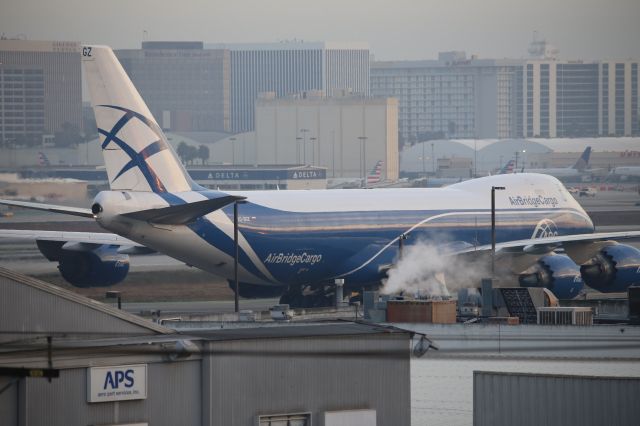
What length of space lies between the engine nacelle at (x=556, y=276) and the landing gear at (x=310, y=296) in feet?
26.8

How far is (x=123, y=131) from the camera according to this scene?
185ft

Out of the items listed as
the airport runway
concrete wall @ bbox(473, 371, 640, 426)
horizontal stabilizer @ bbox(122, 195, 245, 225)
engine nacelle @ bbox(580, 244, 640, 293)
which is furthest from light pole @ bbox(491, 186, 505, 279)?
concrete wall @ bbox(473, 371, 640, 426)

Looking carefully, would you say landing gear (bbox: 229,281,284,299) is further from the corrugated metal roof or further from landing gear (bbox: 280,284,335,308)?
the corrugated metal roof

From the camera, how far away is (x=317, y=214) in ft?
201

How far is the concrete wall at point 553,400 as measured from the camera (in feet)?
109

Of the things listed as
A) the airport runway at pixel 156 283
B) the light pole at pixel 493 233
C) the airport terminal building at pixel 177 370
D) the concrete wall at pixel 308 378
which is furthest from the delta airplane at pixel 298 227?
the airport terminal building at pixel 177 370

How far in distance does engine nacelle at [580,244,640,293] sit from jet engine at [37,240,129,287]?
797 inches

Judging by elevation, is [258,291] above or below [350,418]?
above

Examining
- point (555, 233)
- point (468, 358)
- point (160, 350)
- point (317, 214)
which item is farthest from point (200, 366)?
point (555, 233)

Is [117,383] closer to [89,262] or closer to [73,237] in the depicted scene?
[73,237]

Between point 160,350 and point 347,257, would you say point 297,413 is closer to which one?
point 160,350

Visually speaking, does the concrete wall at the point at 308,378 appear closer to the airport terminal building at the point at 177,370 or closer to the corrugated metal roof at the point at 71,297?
the airport terminal building at the point at 177,370

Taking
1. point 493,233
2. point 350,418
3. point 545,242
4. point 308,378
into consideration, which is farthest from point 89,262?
point 308,378

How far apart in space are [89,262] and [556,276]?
20243 millimetres
